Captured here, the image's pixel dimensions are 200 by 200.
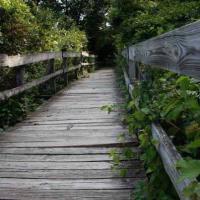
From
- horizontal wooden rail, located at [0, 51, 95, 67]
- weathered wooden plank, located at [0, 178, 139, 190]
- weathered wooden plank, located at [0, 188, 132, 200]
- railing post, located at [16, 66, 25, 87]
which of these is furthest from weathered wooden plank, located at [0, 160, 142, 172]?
railing post, located at [16, 66, 25, 87]

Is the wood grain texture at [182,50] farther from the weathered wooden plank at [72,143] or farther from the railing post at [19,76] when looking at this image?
the railing post at [19,76]

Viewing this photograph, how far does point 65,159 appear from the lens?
405 centimetres

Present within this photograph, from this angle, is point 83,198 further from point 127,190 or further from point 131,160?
point 131,160

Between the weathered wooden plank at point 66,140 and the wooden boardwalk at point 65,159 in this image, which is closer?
the wooden boardwalk at point 65,159

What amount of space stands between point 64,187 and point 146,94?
93 cm

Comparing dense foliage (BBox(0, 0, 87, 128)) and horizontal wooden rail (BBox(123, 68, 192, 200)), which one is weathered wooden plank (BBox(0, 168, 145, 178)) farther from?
dense foliage (BBox(0, 0, 87, 128))

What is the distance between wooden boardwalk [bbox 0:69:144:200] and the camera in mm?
3205

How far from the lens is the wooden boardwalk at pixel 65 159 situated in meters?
3.21

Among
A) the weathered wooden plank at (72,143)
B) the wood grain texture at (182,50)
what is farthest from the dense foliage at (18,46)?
the wood grain texture at (182,50)

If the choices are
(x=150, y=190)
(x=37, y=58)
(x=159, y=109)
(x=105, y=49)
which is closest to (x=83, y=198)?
(x=150, y=190)

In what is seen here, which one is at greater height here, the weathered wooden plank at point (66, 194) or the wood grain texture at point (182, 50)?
the wood grain texture at point (182, 50)

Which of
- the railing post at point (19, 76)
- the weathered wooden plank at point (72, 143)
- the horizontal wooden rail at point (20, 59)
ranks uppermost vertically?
the horizontal wooden rail at point (20, 59)

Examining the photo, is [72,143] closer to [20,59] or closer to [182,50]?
[20,59]

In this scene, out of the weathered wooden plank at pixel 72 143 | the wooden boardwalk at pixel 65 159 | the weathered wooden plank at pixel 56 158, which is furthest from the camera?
the weathered wooden plank at pixel 72 143
